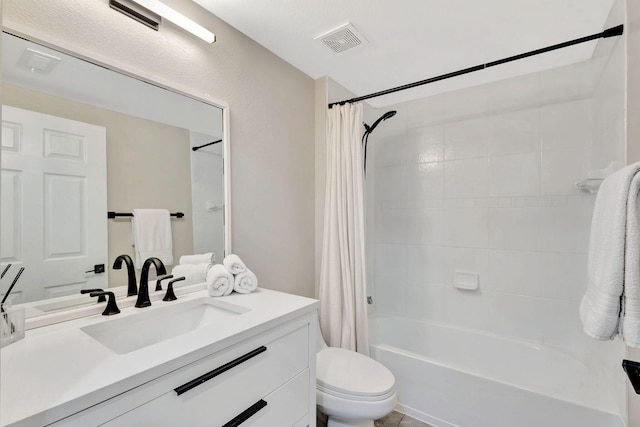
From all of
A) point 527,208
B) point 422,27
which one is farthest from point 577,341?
point 422,27

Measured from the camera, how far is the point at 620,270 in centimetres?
83

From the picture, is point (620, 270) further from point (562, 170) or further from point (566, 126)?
point (566, 126)

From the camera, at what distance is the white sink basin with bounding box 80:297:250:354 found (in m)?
1.01

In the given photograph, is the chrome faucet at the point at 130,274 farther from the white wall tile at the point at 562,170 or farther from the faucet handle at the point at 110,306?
the white wall tile at the point at 562,170

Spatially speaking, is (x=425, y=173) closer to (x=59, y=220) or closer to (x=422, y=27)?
(x=422, y=27)

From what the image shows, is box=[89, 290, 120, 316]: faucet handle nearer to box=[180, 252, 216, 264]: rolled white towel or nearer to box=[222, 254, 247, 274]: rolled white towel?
box=[180, 252, 216, 264]: rolled white towel

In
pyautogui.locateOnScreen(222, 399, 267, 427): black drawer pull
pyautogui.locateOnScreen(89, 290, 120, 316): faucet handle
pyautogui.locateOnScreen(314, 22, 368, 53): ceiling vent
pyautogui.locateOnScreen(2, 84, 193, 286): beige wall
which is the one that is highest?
pyautogui.locateOnScreen(314, 22, 368, 53): ceiling vent

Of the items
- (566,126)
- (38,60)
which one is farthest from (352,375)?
(566,126)

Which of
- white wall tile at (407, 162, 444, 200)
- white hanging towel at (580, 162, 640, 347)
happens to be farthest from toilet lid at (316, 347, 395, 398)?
white wall tile at (407, 162, 444, 200)

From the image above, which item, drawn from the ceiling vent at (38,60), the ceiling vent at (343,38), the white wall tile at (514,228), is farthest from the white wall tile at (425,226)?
the ceiling vent at (38,60)

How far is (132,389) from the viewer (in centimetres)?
67

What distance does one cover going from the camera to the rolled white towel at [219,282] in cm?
133

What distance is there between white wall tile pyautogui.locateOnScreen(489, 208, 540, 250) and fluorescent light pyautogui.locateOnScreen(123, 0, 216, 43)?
7.31 ft

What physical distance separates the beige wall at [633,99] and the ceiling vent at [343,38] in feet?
3.87
